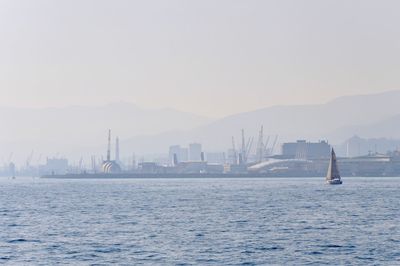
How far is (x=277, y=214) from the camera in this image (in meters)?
93.7

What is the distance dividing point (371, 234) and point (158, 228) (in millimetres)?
17330

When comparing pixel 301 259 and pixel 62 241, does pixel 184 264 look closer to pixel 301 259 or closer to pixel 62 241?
pixel 301 259

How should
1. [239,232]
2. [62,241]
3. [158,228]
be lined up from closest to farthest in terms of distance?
[62,241], [239,232], [158,228]

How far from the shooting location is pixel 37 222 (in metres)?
86.2

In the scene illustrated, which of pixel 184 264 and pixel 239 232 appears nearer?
pixel 184 264

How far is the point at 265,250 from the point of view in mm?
60344

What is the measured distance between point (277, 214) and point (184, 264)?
40.6 m

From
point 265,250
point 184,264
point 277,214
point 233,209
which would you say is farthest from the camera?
point 233,209

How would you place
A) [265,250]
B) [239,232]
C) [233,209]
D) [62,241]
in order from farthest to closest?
[233,209]
[239,232]
[62,241]
[265,250]

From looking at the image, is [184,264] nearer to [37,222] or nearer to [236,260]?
[236,260]

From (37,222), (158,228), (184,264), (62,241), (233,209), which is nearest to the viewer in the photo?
(184,264)

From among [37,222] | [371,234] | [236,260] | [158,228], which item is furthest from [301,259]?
[37,222]

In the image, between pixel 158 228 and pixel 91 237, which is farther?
pixel 158 228

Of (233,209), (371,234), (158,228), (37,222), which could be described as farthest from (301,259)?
(233,209)
